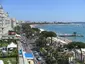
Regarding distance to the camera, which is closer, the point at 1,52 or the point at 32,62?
the point at 32,62

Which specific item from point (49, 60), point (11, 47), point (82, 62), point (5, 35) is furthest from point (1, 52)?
point (5, 35)

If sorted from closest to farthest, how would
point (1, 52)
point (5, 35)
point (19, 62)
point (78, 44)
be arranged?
point (19, 62), point (1, 52), point (78, 44), point (5, 35)

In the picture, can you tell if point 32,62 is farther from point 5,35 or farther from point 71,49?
point 5,35

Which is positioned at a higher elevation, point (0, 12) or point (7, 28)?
point (0, 12)

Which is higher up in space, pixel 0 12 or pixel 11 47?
pixel 0 12

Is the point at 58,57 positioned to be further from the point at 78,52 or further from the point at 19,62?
the point at 78,52

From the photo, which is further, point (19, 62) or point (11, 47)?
point (11, 47)

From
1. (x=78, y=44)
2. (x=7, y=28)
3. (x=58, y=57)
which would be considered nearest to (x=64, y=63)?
(x=58, y=57)

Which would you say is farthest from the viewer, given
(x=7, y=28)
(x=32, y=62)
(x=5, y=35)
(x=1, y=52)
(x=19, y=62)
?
(x=7, y=28)

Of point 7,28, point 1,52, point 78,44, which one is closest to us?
point 1,52
